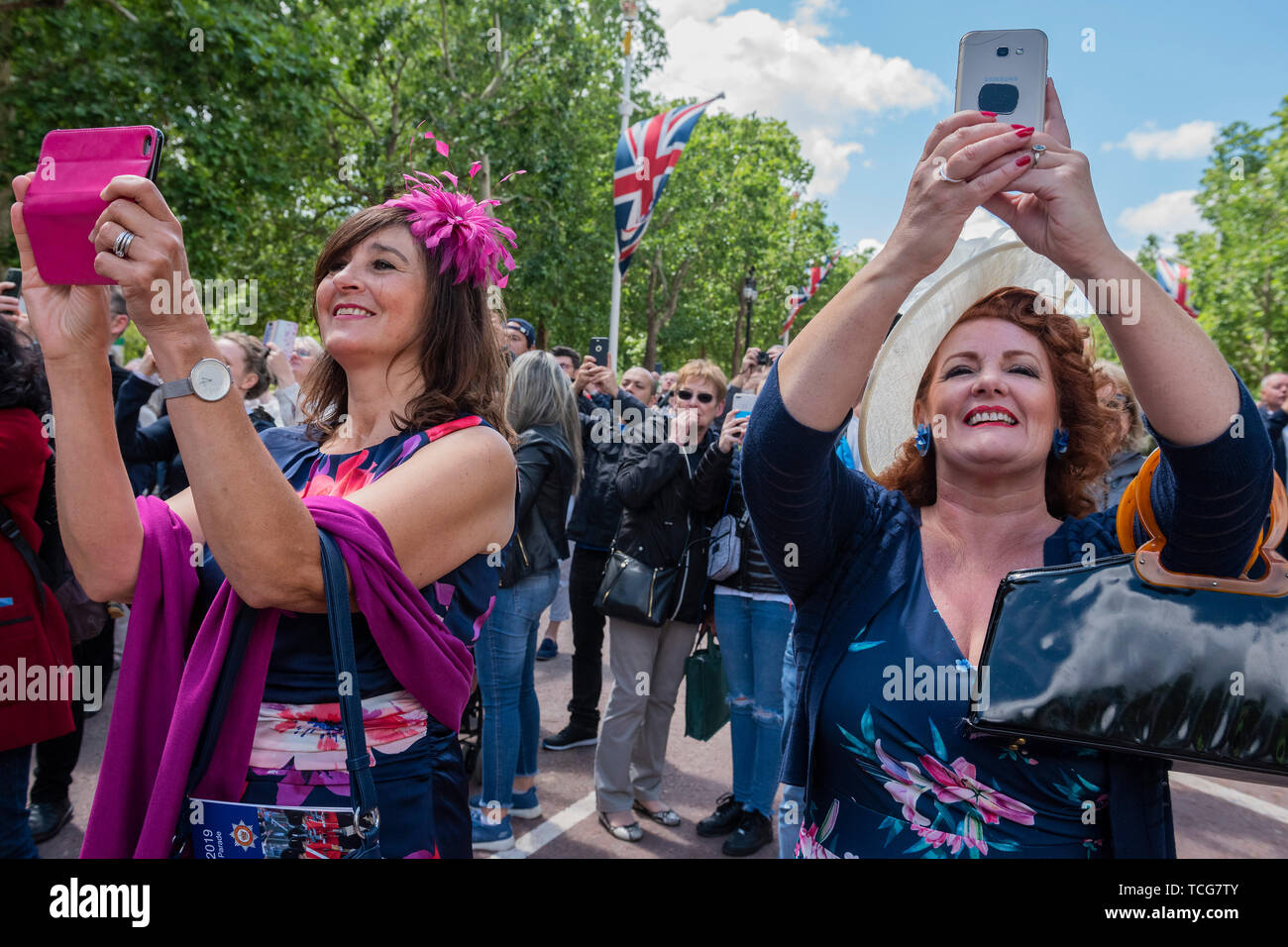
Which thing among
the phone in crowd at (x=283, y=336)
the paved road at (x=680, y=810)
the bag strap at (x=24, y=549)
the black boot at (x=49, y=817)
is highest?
the phone in crowd at (x=283, y=336)

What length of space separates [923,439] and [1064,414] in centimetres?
29

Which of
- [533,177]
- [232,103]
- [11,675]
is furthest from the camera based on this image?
[533,177]

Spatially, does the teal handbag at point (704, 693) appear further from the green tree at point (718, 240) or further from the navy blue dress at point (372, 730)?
the green tree at point (718, 240)

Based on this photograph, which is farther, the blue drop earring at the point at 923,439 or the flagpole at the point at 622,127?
the flagpole at the point at 622,127

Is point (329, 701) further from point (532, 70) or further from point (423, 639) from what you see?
point (532, 70)

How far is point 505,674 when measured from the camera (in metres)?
3.97

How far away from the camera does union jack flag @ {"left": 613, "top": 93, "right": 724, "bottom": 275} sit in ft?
37.9

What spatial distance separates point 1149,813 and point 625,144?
37.9 feet

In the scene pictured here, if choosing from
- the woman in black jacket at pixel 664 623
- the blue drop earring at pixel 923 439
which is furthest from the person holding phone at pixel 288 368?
the blue drop earring at pixel 923 439

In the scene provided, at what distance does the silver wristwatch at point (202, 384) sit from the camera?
48.3 inches

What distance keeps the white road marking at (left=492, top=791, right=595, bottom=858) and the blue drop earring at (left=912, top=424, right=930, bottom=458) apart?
9.42ft

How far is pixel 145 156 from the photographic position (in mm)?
1352

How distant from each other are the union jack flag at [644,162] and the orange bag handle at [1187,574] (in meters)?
10.9
